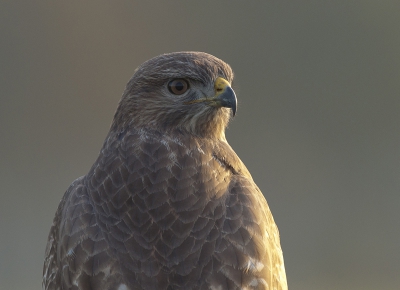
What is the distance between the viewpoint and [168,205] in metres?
3.85

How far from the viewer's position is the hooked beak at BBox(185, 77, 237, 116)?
172 inches

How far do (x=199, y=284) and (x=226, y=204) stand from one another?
0.52 m

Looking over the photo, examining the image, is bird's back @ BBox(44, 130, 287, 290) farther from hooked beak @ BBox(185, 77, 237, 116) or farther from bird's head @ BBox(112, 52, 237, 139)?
hooked beak @ BBox(185, 77, 237, 116)

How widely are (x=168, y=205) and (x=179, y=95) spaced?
0.87 metres

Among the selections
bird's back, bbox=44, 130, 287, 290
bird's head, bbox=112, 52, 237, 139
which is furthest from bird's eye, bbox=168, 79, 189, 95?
bird's back, bbox=44, 130, 287, 290

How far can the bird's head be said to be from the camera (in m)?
4.39

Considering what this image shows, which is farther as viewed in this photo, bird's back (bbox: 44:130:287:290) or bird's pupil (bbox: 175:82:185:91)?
bird's pupil (bbox: 175:82:185:91)

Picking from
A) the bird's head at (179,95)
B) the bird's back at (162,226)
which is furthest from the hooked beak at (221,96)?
the bird's back at (162,226)

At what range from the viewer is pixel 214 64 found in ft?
14.7

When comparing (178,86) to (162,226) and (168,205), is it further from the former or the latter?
(162,226)

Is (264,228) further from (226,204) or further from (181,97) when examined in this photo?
(181,97)

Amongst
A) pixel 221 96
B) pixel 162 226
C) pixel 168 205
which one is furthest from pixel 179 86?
pixel 162 226

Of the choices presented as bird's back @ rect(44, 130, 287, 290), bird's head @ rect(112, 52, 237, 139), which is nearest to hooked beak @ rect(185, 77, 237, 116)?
bird's head @ rect(112, 52, 237, 139)

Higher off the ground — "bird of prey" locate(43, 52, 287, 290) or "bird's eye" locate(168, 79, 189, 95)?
"bird's eye" locate(168, 79, 189, 95)
